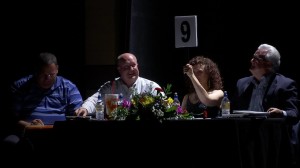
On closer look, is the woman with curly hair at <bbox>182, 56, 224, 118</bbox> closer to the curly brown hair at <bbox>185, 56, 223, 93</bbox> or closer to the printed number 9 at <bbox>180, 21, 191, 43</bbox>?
the curly brown hair at <bbox>185, 56, 223, 93</bbox>

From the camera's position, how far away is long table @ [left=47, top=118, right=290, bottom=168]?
345 centimetres

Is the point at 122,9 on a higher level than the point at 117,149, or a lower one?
higher

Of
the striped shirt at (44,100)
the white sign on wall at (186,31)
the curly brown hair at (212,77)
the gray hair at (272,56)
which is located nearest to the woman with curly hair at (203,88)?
the curly brown hair at (212,77)

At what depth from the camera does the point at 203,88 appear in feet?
Answer: 15.9

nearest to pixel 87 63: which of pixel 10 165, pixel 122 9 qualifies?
pixel 122 9

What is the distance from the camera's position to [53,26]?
249 inches

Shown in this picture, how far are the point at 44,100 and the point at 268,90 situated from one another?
2.10 meters

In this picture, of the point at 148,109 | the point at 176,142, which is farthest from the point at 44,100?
the point at 176,142

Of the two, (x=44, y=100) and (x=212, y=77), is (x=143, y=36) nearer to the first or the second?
(x=212, y=77)

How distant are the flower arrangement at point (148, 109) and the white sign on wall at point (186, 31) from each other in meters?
1.15

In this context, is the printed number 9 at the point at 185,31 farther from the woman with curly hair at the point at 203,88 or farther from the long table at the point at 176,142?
the long table at the point at 176,142

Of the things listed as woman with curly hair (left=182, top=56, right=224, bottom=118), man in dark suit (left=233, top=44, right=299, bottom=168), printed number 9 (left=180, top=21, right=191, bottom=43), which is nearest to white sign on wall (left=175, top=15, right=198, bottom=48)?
printed number 9 (left=180, top=21, right=191, bottom=43)

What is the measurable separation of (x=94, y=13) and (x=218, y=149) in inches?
135

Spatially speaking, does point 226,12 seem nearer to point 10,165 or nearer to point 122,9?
point 122,9
